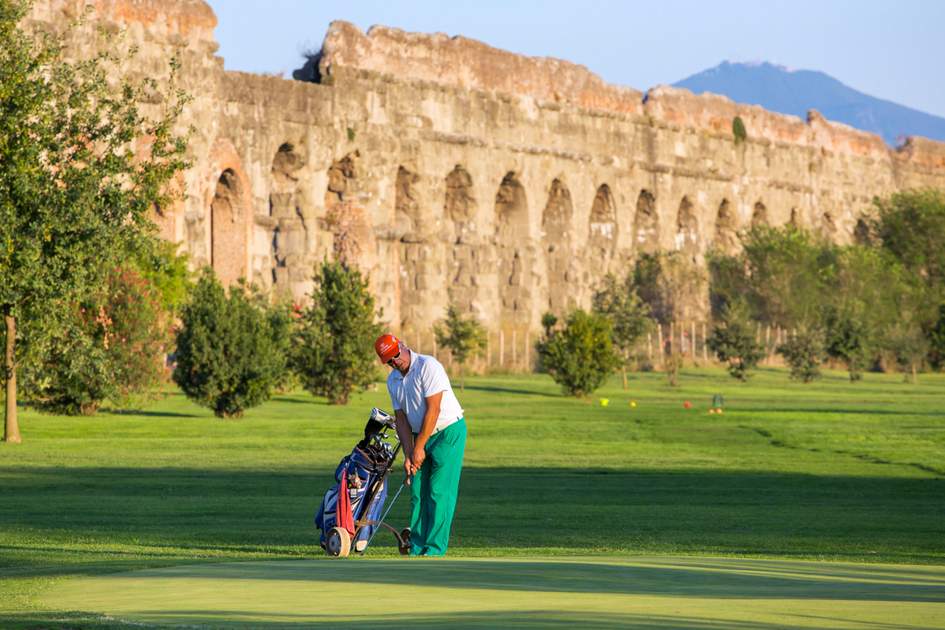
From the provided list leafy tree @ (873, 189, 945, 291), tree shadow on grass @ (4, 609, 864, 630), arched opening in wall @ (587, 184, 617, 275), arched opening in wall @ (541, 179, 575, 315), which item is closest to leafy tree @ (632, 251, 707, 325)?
arched opening in wall @ (587, 184, 617, 275)

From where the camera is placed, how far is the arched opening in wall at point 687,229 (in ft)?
172

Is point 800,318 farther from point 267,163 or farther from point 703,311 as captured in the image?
point 267,163

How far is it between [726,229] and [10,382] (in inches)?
1489

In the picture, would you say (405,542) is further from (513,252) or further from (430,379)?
(513,252)

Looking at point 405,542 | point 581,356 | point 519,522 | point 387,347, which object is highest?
point 581,356

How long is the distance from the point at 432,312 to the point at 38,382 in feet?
63.0

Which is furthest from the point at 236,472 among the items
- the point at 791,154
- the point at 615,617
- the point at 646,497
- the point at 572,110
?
the point at 791,154

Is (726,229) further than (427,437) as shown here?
Yes

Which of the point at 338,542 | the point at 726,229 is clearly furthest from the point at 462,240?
the point at 338,542

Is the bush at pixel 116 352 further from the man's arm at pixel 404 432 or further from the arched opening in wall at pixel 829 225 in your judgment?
the arched opening in wall at pixel 829 225

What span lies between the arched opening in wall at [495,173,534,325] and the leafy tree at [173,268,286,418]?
62.4 feet

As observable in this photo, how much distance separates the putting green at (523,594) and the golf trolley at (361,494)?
89 cm

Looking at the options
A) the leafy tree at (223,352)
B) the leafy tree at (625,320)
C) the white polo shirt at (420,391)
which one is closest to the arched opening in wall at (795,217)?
the leafy tree at (625,320)

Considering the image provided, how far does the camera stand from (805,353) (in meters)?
41.3
